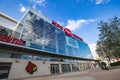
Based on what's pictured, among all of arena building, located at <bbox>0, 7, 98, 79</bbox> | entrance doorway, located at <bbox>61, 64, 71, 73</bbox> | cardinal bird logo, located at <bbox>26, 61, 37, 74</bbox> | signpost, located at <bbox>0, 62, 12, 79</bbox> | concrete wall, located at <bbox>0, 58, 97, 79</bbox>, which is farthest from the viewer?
entrance doorway, located at <bbox>61, 64, 71, 73</bbox>

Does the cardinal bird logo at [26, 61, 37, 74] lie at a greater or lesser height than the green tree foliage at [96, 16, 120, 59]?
lesser

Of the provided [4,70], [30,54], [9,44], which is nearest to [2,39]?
[9,44]

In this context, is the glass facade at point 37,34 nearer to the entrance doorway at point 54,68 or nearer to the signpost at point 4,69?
the entrance doorway at point 54,68

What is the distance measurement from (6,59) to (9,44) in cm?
235

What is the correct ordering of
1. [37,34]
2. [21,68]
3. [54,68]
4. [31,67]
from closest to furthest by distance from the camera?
[21,68]
[31,67]
[54,68]
[37,34]

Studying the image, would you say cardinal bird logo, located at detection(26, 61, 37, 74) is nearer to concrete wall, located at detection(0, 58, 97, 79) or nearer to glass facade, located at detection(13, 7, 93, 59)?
concrete wall, located at detection(0, 58, 97, 79)

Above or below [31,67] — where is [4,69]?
below

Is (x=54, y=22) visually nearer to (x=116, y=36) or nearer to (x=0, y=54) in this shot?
(x=116, y=36)

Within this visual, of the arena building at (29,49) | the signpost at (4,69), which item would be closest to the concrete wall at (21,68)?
the arena building at (29,49)

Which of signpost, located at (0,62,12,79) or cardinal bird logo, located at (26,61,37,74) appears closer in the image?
signpost, located at (0,62,12,79)

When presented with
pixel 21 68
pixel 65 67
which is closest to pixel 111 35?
pixel 65 67

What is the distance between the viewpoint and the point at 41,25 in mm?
28375

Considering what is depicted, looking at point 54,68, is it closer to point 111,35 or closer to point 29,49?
point 29,49

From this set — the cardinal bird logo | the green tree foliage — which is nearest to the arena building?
the cardinal bird logo
